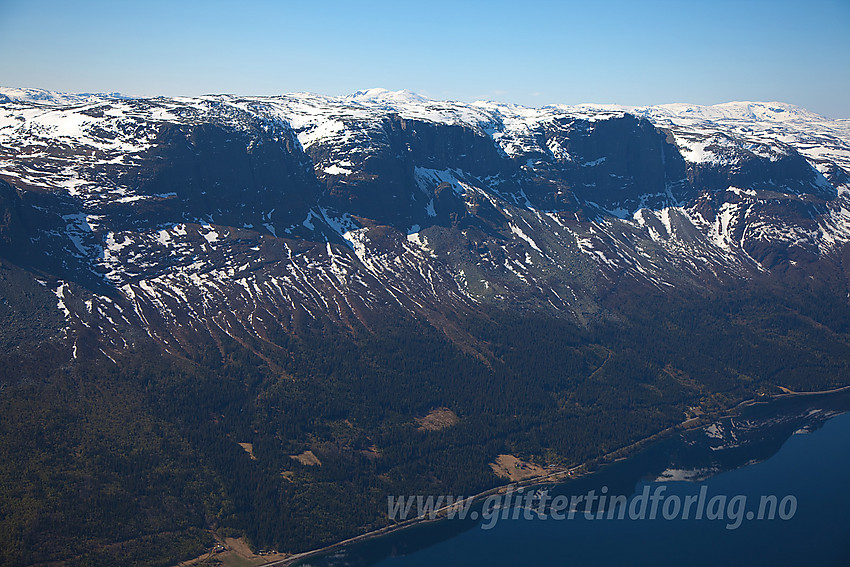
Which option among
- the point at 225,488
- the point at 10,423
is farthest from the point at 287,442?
the point at 10,423

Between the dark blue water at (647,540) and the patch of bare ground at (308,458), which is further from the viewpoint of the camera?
the patch of bare ground at (308,458)

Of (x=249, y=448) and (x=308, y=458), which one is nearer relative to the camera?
(x=249, y=448)

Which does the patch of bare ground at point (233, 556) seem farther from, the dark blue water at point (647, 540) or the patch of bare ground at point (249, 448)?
the patch of bare ground at point (249, 448)

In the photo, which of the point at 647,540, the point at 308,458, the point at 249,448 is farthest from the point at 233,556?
the point at 647,540

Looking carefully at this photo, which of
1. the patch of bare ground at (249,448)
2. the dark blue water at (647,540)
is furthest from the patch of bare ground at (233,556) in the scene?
the patch of bare ground at (249,448)

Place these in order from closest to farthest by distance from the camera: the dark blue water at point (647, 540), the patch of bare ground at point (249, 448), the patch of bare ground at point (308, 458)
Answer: the dark blue water at point (647, 540)
the patch of bare ground at point (249, 448)
the patch of bare ground at point (308, 458)

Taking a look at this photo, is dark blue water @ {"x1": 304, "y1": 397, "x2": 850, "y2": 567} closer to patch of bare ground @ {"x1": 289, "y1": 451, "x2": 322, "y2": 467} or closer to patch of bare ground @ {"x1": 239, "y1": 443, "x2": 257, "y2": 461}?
patch of bare ground @ {"x1": 289, "y1": 451, "x2": 322, "y2": 467}

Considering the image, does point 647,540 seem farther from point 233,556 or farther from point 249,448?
point 249,448

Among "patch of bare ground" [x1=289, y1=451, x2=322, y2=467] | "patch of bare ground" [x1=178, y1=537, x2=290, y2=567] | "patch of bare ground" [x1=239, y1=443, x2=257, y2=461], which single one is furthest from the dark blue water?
Answer: "patch of bare ground" [x1=239, y1=443, x2=257, y2=461]

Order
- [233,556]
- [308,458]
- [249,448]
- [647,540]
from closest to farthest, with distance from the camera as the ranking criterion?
[233,556] < [647,540] < [249,448] < [308,458]
